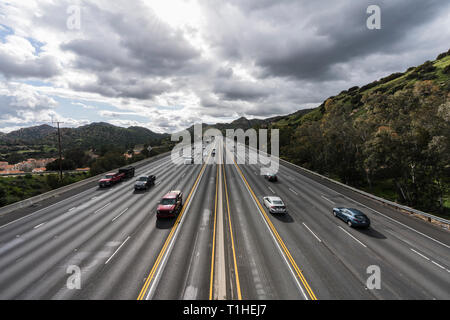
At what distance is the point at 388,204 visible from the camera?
22062 millimetres

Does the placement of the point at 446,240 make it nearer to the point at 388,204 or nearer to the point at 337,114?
the point at 388,204

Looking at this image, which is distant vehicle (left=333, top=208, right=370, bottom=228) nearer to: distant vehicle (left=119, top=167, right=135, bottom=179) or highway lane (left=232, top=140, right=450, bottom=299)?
highway lane (left=232, top=140, right=450, bottom=299)

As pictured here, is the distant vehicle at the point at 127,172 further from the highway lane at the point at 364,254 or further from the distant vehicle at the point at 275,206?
the highway lane at the point at 364,254

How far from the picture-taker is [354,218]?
16.4 m

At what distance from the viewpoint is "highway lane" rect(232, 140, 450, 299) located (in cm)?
980

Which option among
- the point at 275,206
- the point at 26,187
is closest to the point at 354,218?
the point at 275,206

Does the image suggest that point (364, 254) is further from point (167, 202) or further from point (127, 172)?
point (127, 172)

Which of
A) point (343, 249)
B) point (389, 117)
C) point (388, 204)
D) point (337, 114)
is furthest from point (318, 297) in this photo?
point (337, 114)

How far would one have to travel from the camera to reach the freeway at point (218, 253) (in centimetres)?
949

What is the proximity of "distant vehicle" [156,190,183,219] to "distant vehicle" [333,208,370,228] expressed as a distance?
16473 millimetres

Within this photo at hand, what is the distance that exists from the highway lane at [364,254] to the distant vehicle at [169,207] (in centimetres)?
984

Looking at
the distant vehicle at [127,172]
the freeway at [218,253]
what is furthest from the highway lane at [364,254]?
the distant vehicle at [127,172]

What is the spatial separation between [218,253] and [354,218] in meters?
12.7
